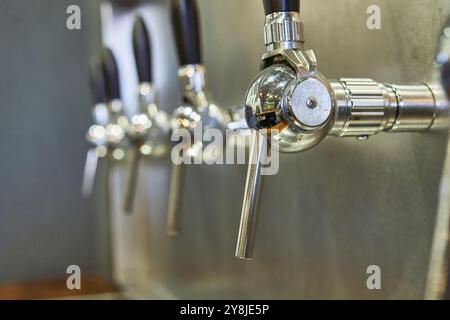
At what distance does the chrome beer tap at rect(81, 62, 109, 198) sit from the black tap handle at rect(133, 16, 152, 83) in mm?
100

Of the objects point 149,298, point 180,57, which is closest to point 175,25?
point 180,57

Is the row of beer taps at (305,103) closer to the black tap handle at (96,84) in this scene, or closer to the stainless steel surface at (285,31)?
the stainless steel surface at (285,31)

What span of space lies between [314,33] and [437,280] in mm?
276

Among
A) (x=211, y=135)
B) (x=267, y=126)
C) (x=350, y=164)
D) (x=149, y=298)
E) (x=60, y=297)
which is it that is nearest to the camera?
(x=267, y=126)

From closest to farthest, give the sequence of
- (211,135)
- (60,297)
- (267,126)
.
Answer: (267,126), (211,135), (60,297)

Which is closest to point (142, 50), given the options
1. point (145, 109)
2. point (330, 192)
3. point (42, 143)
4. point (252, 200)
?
point (145, 109)

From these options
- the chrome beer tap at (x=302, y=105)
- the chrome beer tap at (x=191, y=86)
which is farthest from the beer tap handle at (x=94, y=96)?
the chrome beer tap at (x=302, y=105)

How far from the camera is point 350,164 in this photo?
1.81 feet

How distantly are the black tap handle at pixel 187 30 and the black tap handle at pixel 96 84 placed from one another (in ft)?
1.00

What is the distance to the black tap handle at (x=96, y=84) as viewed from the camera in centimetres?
95

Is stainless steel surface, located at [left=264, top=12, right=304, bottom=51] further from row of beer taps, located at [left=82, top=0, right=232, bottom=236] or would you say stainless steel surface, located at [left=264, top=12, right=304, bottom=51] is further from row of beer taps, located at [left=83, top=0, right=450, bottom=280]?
row of beer taps, located at [left=82, top=0, right=232, bottom=236]

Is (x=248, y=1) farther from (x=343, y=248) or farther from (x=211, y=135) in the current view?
(x=343, y=248)

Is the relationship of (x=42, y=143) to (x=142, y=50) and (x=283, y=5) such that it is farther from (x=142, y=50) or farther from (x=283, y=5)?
(x=283, y=5)

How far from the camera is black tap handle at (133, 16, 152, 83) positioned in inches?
34.0
